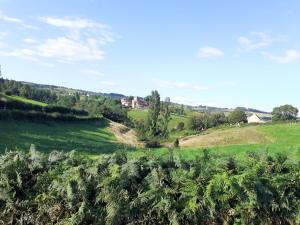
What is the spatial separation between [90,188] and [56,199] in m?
0.71

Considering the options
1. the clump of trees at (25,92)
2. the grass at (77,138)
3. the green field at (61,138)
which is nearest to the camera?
the green field at (61,138)

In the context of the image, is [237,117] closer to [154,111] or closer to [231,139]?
[154,111]

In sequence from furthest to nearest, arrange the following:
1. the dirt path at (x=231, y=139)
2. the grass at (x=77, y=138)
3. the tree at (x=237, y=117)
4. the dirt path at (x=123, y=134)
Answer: the tree at (x=237, y=117)
the dirt path at (x=123, y=134)
the dirt path at (x=231, y=139)
the grass at (x=77, y=138)

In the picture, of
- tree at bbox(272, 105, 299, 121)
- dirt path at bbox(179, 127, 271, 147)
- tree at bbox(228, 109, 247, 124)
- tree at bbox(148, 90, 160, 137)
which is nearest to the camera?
dirt path at bbox(179, 127, 271, 147)

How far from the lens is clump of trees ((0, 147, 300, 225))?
8.89 meters

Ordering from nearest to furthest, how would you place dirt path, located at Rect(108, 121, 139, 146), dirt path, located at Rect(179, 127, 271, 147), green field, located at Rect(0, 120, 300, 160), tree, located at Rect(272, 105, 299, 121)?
green field, located at Rect(0, 120, 300, 160) → dirt path, located at Rect(179, 127, 271, 147) → dirt path, located at Rect(108, 121, 139, 146) → tree, located at Rect(272, 105, 299, 121)

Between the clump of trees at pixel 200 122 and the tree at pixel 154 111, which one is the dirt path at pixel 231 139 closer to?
the tree at pixel 154 111

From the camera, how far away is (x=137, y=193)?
9.11 meters

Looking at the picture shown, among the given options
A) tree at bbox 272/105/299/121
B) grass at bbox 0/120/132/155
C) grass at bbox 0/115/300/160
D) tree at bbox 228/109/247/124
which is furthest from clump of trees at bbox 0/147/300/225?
tree at bbox 228/109/247/124

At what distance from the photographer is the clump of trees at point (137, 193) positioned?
29.2 feet

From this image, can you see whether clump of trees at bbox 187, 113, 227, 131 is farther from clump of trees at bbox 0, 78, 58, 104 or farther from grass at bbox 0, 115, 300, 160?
grass at bbox 0, 115, 300, 160

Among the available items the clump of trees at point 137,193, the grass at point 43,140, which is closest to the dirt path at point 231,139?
the grass at point 43,140

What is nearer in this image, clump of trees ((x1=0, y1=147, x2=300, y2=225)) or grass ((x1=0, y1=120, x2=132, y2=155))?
clump of trees ((x1=0, y1=147, x2=300, y2=225))

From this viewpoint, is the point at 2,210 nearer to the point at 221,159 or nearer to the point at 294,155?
the point at 221,159
